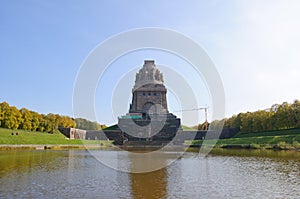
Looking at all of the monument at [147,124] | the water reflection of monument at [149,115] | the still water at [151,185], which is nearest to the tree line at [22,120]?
the monument at [147,124]

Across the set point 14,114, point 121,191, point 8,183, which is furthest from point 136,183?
point 14,114

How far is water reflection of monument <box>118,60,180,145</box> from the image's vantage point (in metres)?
52.7

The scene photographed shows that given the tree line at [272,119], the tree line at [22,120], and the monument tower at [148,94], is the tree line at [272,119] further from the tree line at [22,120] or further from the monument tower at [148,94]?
the tree line at [22,120]

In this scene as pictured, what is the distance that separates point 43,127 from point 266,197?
51.4 m

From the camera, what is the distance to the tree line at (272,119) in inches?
1793

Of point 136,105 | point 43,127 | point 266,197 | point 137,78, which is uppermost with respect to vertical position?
point 137,78

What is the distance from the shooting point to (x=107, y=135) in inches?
2133

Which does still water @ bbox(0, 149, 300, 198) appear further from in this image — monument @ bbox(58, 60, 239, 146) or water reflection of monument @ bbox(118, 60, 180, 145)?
water reflection of monument @ bbox(118, 60, 180, 145)

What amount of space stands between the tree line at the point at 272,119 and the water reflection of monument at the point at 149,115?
14.0 m

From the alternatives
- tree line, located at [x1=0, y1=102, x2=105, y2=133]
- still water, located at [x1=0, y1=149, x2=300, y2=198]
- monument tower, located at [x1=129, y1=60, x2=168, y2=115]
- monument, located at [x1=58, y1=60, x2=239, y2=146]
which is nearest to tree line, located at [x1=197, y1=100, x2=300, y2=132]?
monument, located at [x1=58, y1=60, x2=239, y2=146]

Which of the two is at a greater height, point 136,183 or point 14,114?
point 14,114

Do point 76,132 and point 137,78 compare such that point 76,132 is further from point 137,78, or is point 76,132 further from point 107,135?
point 137,78

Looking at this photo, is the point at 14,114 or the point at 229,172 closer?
the point at 229,172

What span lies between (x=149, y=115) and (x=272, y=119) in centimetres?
2253
